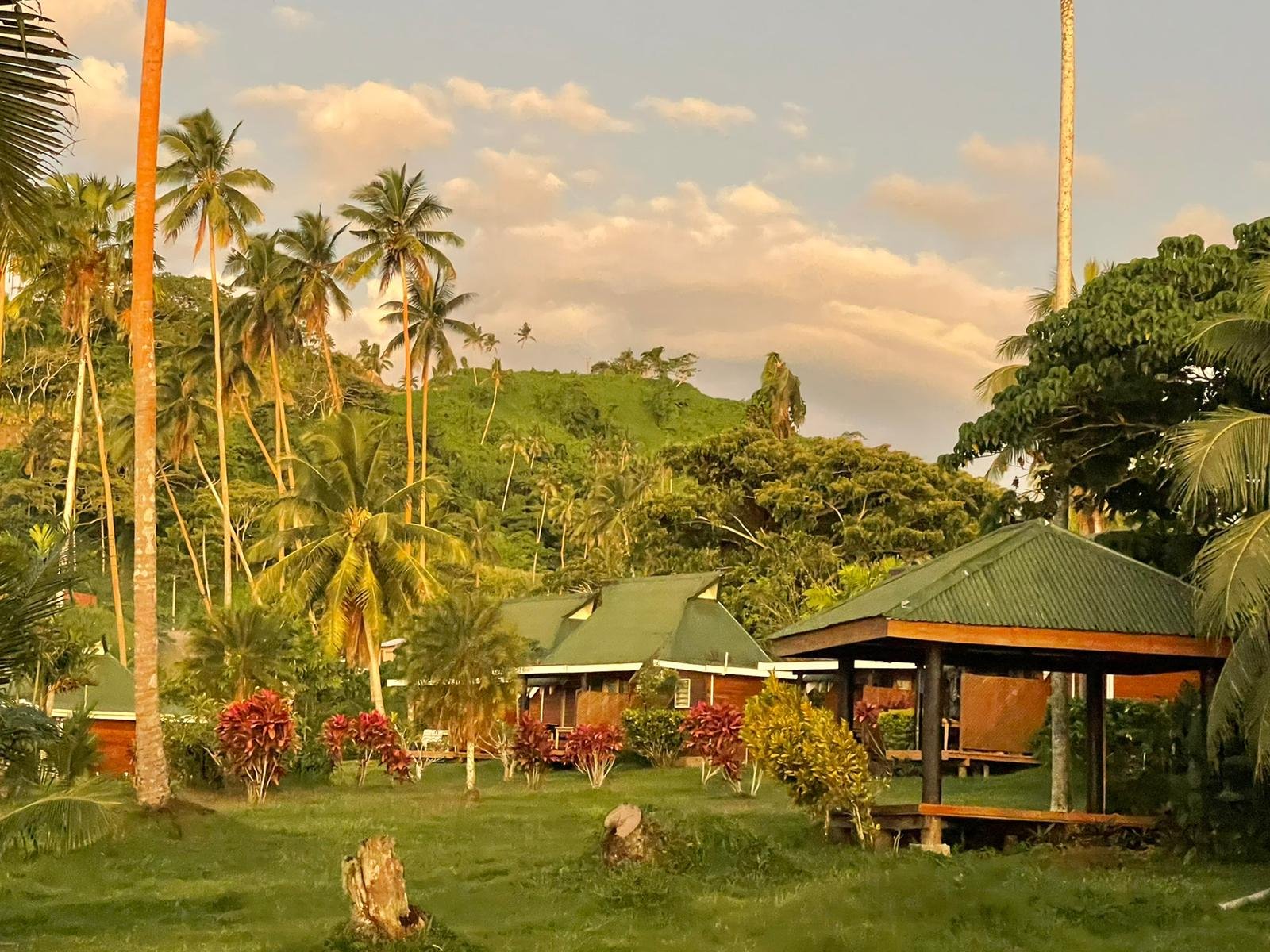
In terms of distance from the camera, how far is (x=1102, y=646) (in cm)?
1719

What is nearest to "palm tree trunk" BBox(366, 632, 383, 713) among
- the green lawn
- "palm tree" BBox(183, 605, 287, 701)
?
"palm tree" BBox(183, 605, 287, 701)

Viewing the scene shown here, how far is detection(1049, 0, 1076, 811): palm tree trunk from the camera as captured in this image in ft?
68.4

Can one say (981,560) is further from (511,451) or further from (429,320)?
(511,451)

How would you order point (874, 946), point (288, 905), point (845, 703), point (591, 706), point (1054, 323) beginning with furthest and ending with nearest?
1. point (591, 706)
2. point (1054, 323)
3. point (845, 703)
4. point (288, 905)
5. point (874, 946)

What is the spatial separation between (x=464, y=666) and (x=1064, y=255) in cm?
1192

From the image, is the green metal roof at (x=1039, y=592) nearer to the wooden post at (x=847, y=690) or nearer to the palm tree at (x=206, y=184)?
the wooden post at (x=847, y=690)

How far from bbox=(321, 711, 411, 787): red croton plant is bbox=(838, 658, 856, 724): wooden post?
11.1 m

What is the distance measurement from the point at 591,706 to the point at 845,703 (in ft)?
60.8

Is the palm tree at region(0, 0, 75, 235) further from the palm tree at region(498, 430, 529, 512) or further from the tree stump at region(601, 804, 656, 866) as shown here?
the palm tree at region(498, 430, 529, 512)

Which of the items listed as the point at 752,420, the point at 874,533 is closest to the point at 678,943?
the point at 874,533

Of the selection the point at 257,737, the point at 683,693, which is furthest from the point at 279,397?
the point at 257,737

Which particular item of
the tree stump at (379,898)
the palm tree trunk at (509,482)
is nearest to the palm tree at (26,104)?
the tree stump at (379,898)

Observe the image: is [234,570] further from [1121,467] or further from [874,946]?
[874,946]

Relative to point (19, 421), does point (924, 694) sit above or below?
below
